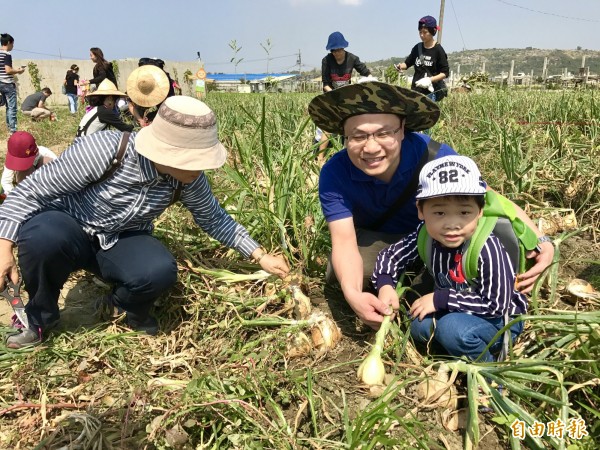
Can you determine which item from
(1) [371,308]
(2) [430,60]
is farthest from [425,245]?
(2) [430,60]

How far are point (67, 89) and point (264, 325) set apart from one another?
11300 mm

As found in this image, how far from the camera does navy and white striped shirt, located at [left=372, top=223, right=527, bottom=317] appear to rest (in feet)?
4.58

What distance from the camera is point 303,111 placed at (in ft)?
12.9

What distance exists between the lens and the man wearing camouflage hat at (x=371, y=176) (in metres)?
1.56

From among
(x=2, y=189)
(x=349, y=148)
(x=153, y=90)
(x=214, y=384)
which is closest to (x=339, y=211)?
(x=349, y=148)

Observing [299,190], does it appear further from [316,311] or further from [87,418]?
[87,418]

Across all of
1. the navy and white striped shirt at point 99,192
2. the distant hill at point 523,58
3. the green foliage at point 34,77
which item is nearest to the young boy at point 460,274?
the navy and white striped shirt at point 99,192

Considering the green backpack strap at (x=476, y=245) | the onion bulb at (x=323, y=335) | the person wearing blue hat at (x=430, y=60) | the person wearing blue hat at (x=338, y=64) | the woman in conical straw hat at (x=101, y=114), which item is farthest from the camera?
the person wearing blue hat at (x=430, y=60)

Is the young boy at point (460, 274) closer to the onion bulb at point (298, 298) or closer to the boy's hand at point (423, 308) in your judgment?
the boy's hand at point (423, 308)

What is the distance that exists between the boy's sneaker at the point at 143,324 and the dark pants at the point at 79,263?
0.06 feet

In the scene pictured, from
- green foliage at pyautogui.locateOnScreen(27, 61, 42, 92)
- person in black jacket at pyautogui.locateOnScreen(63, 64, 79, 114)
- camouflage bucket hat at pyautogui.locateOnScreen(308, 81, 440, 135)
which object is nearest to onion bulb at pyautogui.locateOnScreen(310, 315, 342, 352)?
camouflage bucket hat at pyautogui.locateOnScreen(308, 81, 440, 135)

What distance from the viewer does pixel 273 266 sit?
6.18 ft

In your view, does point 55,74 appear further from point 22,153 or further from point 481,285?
point 481,285

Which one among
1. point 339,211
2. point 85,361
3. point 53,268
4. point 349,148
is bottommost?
point 85,361
